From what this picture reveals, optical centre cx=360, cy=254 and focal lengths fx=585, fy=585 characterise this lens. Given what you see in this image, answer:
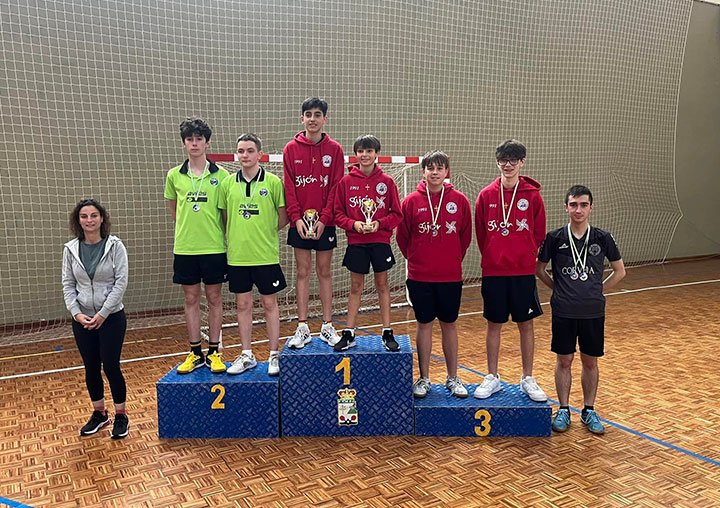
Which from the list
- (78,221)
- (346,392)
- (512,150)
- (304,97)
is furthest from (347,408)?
(304,97)

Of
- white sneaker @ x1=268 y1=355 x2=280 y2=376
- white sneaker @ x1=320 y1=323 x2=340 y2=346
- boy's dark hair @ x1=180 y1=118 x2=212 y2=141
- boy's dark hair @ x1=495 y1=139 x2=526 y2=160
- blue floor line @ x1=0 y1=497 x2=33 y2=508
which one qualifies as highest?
boy's dark hair @ x1=180 y1=118 x2=212 y2=141

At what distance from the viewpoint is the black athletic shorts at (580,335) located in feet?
10.1

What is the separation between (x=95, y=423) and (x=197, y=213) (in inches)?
51.5

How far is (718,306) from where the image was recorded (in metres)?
6.44

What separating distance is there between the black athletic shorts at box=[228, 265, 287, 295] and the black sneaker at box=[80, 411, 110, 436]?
1.03m

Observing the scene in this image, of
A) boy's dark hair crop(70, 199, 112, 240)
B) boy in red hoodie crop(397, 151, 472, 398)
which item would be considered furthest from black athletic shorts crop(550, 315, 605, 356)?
boy's dark hair crop(70, 199, 112, 240)

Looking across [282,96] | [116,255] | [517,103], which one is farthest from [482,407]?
[517,103]

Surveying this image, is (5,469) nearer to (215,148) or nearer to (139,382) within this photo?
(139,382)

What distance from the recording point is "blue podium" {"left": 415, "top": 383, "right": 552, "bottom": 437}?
10.1ft

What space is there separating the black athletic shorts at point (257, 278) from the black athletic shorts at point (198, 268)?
3.6 inches

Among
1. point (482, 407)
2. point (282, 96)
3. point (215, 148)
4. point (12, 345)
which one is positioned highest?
point (282, 96)

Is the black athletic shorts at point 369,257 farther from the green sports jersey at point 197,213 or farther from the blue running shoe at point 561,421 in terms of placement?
the blue running shoe at point 561,421

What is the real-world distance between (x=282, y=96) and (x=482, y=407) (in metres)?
4.80

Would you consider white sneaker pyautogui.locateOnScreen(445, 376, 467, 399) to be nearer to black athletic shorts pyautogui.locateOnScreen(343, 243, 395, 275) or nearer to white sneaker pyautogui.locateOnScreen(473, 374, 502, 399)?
white sneaker pyautogui.locateOnScreen(473, 374, 502, 399)
